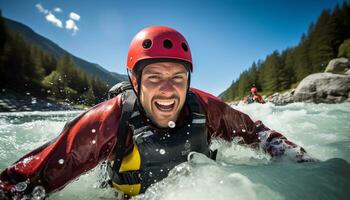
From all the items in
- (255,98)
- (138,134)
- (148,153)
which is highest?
(255,98)

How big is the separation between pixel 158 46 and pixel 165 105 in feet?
2.51

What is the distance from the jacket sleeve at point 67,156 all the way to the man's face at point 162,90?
19.5 inches

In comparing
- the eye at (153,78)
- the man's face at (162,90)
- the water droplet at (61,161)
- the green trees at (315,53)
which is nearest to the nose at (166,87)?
the man's face at (162,90)

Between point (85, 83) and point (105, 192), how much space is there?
85.8 m

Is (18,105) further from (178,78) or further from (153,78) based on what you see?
(178,78)

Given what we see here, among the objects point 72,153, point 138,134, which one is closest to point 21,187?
point 72,153

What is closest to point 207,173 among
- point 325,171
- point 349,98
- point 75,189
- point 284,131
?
point 325,171

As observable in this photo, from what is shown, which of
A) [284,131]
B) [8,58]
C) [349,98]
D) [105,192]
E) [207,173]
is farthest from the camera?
[8,58]

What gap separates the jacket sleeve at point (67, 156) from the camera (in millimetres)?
2688

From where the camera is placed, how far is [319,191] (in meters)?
2.55

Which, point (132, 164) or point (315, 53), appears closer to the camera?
point (132, 164)

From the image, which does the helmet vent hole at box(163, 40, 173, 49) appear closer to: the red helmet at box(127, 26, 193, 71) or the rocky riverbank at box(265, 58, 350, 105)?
the red helmet at box(127, 26, 193, 71)

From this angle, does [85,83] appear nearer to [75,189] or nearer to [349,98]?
[349,98]

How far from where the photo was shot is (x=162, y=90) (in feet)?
10.5
